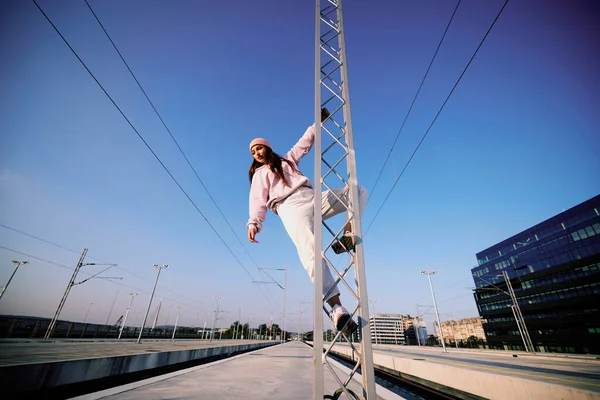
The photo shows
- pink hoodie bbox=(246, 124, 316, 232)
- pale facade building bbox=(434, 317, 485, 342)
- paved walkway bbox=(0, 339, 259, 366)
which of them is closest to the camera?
pink hoodie bbox=(246, 124, 316, 232)

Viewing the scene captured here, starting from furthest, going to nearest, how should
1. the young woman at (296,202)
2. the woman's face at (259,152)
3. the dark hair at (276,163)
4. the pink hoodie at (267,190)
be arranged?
the woman's face at (259,152) < the dark hair at (276,163) < the pink hoodie at (267,190) < the young woman at (296,202)

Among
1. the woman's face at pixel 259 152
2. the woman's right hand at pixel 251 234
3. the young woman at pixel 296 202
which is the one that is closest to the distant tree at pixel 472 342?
the young woman at pixel 296 202

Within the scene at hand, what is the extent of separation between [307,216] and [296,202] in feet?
0.70

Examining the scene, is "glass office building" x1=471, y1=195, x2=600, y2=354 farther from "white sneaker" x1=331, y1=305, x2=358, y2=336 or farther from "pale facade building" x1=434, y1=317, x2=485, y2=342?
"white sneaker" x1=331, y1=305, x2=358, y2=336

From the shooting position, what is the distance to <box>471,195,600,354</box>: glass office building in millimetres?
37094

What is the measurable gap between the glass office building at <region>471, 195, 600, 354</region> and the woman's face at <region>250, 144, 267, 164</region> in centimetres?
4693

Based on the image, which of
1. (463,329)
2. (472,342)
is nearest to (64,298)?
(472,342)

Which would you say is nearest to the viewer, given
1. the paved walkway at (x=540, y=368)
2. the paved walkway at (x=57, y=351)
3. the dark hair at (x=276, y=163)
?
the dark hair at (x=276, y=163)

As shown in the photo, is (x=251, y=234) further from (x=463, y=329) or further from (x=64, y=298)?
(x=463, y=329)

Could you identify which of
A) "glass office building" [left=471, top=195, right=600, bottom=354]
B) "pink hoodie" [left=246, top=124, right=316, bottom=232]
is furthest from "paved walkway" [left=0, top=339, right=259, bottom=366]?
"glass office building" [left=471, top=195, right=600, bottom=354]

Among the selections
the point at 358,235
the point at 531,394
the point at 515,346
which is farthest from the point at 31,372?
the point at 515,346

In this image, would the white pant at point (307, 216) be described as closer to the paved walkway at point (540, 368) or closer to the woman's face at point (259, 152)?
the woman's face at point (259, 152)

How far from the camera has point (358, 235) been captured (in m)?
2.28

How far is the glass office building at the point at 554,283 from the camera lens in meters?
37.1
